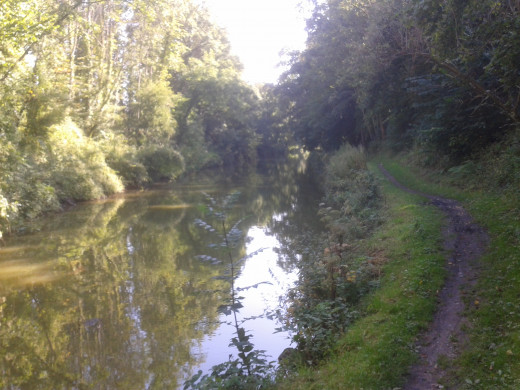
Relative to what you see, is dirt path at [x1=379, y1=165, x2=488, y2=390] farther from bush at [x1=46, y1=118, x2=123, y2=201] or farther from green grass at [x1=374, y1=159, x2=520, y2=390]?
bush at [x1=46, y1=118, x2=123, y2=201]

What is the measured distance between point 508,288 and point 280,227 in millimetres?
12393

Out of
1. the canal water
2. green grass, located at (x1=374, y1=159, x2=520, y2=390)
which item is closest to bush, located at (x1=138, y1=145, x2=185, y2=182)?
the canal water

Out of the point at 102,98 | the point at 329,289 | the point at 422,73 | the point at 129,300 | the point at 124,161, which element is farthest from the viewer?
the point at 102,98

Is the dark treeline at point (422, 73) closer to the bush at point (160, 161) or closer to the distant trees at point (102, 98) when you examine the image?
the distant trees at point (102, 98)

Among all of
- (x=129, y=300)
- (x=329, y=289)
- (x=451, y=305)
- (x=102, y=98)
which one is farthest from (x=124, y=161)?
(x=451, y=305)

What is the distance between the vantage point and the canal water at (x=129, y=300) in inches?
284

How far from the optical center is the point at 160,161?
119ft

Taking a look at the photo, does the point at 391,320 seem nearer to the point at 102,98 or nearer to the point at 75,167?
the point at 75,167

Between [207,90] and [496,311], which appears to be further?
[207,90]

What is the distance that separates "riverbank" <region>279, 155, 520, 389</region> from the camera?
4914 millimetres

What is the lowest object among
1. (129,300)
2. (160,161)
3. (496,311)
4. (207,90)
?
(496,311)

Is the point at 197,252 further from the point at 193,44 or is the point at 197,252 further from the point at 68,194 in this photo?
the point at 193,44

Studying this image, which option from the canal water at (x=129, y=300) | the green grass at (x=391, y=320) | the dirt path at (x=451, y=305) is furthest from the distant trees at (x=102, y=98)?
the dirt path at (x=451, y=305)

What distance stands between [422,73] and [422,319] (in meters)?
16.3
